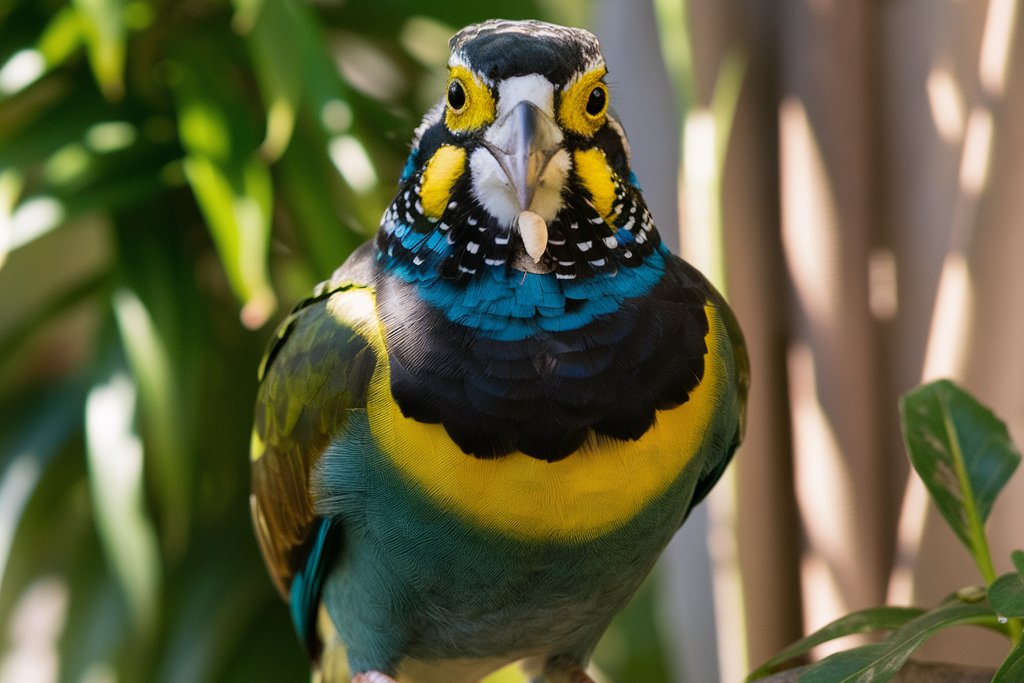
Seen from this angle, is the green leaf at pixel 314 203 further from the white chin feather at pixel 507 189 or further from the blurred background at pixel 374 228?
the white chin feather at pixel 507 189

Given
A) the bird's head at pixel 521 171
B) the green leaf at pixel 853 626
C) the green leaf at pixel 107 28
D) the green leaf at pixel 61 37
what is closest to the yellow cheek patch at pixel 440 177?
the bird's head at pixel 521 171

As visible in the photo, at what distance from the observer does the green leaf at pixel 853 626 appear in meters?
0.82

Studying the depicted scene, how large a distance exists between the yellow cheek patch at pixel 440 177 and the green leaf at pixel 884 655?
1.67 feet

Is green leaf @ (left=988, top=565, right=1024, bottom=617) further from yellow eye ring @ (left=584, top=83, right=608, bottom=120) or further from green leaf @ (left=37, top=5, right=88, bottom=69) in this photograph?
green leaf @ (left=37, top=5, right=88, bottom=69)

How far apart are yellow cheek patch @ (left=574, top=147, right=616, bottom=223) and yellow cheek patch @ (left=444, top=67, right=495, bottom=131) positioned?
9 cm

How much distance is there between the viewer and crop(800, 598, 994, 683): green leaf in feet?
2.19

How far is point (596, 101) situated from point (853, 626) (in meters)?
0.56

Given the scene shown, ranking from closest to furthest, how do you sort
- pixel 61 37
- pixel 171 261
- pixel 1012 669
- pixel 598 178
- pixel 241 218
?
pixel 1012 669 → pixel 598 178 → pixel 241 218 → pixel 61 37 → pixel 171 261

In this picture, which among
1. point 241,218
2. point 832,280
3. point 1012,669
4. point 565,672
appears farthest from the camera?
point 241,218

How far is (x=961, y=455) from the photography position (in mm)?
835

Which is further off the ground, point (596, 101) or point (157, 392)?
point (596, 101)

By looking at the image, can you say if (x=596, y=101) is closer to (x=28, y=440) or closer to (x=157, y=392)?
(x=157, y=392)

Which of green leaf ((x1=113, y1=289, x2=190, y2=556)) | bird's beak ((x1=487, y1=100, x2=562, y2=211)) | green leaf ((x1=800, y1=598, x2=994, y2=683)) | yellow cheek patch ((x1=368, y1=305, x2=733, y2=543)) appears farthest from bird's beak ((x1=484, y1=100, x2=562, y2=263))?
green leaf ((x1=113, y1=289, x2=190, y2=556))

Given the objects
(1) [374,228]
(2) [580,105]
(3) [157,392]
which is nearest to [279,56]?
(1) [374,228]
